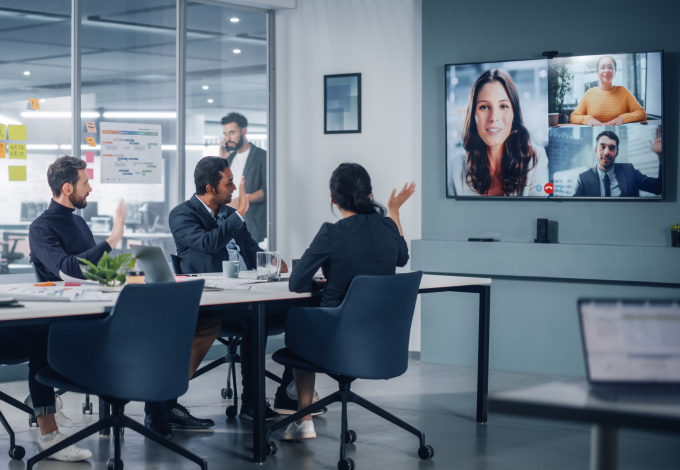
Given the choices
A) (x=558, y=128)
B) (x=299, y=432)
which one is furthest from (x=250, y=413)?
(x=558, y=128)

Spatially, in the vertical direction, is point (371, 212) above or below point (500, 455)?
above

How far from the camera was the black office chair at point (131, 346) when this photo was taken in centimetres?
245

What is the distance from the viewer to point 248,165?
226 inches

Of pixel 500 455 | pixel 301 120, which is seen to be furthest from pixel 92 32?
pixel 500 455

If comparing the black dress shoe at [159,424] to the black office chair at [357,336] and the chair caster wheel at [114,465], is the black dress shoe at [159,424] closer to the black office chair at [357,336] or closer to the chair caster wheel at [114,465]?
the chair caster wheel at [114,465]

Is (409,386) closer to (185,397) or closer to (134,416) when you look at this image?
(185,397)

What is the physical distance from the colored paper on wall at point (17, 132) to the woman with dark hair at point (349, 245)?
2455mm

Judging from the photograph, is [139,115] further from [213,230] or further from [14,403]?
[14,403]

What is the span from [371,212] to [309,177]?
2.71m

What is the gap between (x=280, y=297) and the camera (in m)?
2.95

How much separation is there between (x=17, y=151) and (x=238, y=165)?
Answer: 167cm

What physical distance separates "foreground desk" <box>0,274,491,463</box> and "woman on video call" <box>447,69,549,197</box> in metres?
1.36

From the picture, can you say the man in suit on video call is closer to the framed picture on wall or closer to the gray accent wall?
the gray accent wall

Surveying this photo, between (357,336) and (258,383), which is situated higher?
(357,336)
